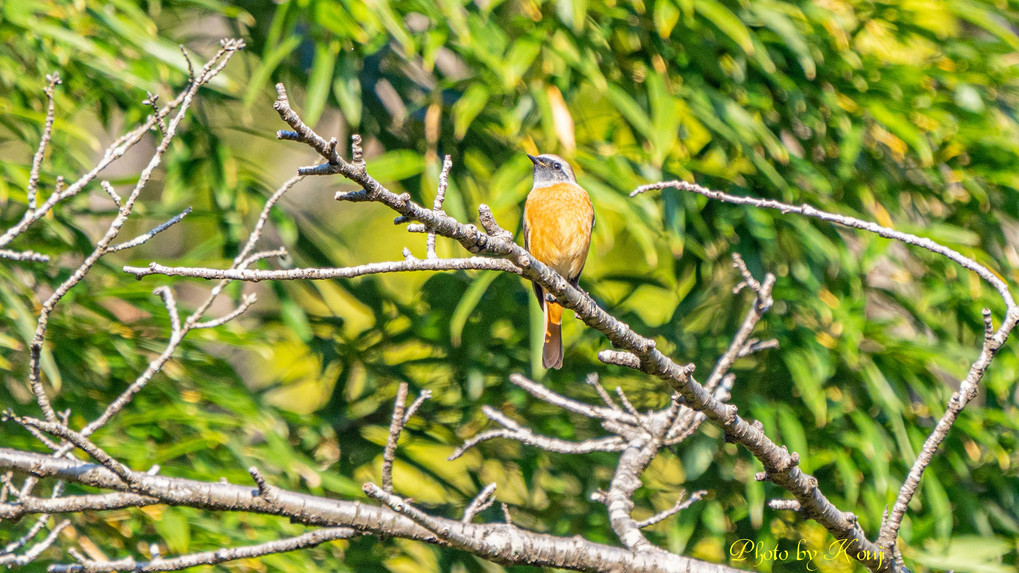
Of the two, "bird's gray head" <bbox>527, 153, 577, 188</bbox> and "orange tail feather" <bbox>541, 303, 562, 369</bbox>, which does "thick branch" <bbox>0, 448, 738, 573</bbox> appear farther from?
"bird's gray head" <bbox>527, 153, 577, 188</bbox>

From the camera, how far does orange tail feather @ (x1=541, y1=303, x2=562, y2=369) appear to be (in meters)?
3.37

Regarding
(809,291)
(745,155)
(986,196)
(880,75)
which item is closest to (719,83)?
(745,155)

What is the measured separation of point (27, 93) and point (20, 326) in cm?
99

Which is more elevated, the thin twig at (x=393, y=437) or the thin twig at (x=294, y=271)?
the thin twig at (x=294, y=271)

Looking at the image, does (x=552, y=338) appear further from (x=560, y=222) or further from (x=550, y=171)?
(x=550, y=171)

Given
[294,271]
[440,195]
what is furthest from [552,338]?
[294,271]

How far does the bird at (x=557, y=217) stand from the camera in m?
3.56

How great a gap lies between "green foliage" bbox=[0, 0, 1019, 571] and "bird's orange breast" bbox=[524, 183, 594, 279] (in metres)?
0.10

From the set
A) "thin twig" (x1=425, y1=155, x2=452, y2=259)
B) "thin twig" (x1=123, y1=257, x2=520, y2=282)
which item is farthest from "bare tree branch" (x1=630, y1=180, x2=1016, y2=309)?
"thin twig" (x1=123, y1=257, x2=520, y2=282)

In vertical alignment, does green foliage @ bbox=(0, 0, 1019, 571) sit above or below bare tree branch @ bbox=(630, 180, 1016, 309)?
below

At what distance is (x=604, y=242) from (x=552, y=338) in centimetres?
58

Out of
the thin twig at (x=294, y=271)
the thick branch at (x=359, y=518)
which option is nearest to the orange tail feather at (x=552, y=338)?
the thick branch at (x=359, y=518)

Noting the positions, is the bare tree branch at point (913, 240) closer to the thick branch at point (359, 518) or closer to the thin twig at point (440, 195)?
the thin twig at point (440, 195)

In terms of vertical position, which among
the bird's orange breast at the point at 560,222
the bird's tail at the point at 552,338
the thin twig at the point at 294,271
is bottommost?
the bird's tail at the point at 552,338
